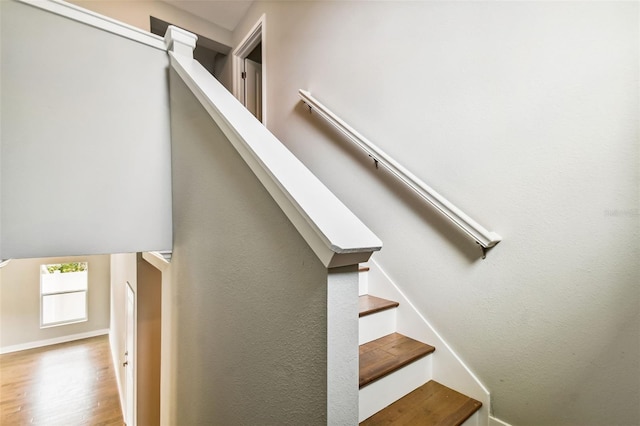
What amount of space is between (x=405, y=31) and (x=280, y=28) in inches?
61.5

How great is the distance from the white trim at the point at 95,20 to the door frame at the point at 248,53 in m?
1.43

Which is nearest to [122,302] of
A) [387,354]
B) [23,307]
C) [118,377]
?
[118,377]

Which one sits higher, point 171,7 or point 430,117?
point 171,7

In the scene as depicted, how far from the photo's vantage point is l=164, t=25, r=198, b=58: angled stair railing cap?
1.38m

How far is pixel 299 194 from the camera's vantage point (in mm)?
655

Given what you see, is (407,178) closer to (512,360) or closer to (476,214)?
(476,214)

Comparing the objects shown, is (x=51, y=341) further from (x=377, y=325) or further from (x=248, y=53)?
(x=377, y=325)

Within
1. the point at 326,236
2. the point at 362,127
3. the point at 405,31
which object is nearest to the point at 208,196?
the point at 326,236

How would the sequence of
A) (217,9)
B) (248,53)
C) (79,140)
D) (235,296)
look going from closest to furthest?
(235,296) → (79,140) → (217,9) → (248,53)

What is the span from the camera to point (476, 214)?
1261mm

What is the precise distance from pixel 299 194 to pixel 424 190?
899 millimetres

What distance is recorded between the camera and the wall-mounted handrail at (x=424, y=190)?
46.6 inches

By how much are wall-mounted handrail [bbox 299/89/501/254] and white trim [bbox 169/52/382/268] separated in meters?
0.77

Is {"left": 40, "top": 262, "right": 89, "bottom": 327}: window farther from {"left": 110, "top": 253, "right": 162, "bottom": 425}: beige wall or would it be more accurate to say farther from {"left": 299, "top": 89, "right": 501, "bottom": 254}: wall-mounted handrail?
{"left": 299, "top": 89, "right": 501, "bottom": 254}: wall-mounted handrail
